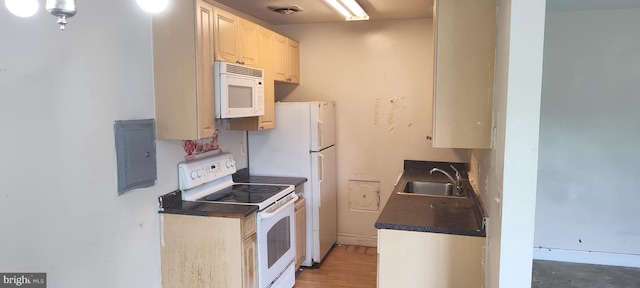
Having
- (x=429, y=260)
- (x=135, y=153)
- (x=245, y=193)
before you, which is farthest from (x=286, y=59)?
(x=429, y=260)

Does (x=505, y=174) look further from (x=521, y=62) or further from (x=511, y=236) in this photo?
(x=521, y=62)

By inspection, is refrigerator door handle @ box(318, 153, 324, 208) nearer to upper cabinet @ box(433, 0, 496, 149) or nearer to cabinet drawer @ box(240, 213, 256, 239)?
cabinet drawer @ box(240, 213, 256, 239)

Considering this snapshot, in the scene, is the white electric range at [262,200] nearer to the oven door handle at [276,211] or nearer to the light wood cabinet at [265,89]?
the oven door handle at [276,211]

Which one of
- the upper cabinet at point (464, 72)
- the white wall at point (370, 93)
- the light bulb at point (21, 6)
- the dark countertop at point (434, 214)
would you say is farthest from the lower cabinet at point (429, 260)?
the white wall at point (370, 93)

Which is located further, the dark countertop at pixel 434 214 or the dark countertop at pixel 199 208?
the dark countertop at pixel 199 208

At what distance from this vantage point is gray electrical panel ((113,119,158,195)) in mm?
2400

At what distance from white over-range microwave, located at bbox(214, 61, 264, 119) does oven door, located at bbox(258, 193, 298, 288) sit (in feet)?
2.44

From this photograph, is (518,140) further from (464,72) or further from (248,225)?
(248,225)

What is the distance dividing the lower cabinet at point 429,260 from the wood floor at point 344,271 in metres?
1.34

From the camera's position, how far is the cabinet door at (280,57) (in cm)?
383

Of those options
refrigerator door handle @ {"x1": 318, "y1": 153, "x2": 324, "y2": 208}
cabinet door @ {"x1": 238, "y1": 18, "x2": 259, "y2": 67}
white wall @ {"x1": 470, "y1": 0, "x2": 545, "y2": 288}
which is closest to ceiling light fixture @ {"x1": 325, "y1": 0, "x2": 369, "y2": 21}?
cabinet door @ {"x1": 238, "y1": 18, "x2": 259, "y2": 67}

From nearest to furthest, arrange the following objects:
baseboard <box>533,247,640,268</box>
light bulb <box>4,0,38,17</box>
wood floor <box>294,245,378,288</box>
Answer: light bulb <box>4,0,38,17</box>, wood floor <box>294,245,378,288</box>, baseboard <box>533,247,640,268</box>

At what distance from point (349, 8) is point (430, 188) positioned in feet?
5.62

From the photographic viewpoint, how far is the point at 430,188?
3570 mm
